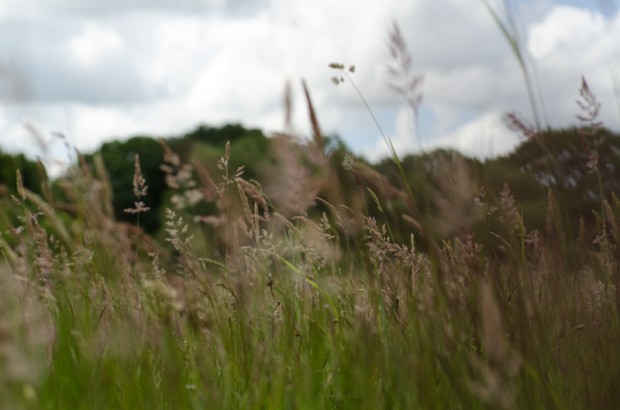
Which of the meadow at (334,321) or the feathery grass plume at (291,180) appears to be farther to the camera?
the feathery grass plume at (291,180)

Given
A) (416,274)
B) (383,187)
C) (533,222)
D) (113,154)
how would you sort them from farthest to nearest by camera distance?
(113,154)
(533,222)
(416,274)
(383,187)

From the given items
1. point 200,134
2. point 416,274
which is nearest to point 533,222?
point 416,274

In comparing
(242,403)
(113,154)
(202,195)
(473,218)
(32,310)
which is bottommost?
(242,403)

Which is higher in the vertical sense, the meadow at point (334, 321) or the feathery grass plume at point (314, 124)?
the feathery grass plume at point (314, 124)

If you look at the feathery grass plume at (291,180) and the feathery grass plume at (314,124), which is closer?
the feathery grass plume at (314,124)

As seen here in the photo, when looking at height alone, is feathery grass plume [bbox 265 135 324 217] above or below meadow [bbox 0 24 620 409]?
above

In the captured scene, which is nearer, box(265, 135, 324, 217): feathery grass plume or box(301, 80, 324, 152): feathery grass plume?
box(301, 80, 324, 152): feathery grass plume

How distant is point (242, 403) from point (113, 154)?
2336 cm

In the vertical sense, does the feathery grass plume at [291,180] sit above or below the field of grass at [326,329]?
above

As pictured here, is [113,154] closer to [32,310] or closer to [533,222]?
[533,222]

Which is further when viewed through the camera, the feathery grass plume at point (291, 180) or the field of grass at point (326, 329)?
the feathery grass plume at point (291, 180)

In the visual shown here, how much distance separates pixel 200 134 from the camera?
2748 cm

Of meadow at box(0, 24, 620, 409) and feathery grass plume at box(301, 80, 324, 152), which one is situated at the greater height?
feathery grass plume at box(301, 80, 324, 152)

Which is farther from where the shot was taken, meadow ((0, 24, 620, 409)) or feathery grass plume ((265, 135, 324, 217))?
feathery grass plume ((265, 135, 324, 217))
